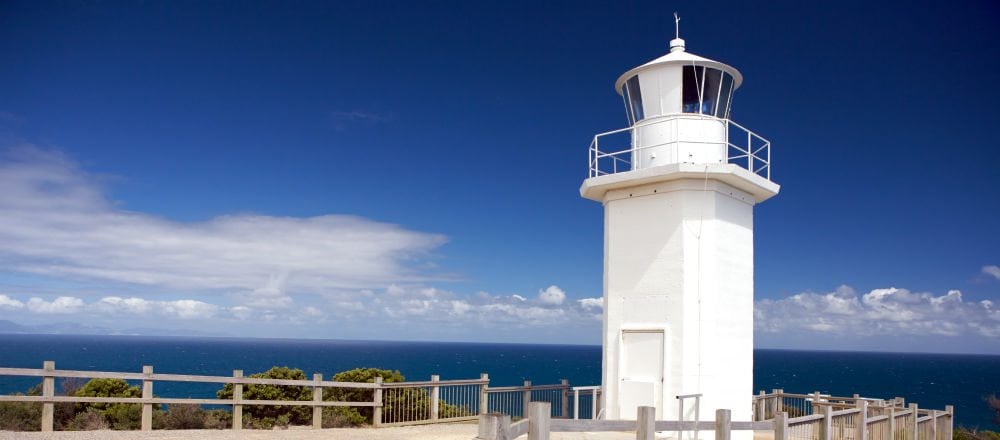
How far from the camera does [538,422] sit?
5465mm

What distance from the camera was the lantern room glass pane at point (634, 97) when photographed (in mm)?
11922

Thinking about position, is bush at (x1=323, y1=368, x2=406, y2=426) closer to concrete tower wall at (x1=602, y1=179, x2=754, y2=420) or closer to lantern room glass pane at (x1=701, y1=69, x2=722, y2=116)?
concrete tower wall at (x1=602, y1=179, x2=754, y2=420)

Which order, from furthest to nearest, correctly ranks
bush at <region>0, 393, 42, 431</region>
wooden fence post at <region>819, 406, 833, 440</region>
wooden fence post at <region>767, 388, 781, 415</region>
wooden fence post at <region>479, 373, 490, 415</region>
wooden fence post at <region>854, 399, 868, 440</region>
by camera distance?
1. wooden fence post at <region>767, 388, 781, 415</region>
2. wooden fence post at <region>479, 373, 490, 415</region>
3. bush at <region>0, 393, 42, 431</region>
4. wooden fence post at <region>854, 399, 868, 440</region>
5. wooden fence post at <region>819, 406, 833, 440</region>

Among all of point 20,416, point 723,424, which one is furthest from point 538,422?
point 20,416

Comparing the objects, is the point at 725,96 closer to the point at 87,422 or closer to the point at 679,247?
the point at 679,247

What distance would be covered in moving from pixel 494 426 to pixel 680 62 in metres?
8.05

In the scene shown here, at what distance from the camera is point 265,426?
47.5 feet

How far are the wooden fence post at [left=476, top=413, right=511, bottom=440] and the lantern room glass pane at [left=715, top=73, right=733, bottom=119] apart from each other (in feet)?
26.2

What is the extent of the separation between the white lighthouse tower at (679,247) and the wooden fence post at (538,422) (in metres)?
5.49

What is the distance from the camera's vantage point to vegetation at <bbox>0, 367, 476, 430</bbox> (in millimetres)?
12555

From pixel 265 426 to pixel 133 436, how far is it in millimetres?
4146

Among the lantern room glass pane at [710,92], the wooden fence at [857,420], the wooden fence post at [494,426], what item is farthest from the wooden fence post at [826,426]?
the wooden fence post at [494,426]

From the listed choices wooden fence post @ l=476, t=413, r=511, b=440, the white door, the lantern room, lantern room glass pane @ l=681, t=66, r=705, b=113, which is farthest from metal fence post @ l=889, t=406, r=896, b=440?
wooden fence post @ l=476, t=413, r=511, b=440

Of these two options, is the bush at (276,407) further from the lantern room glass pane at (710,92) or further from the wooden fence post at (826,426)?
the wooden fence post at (826,426)
